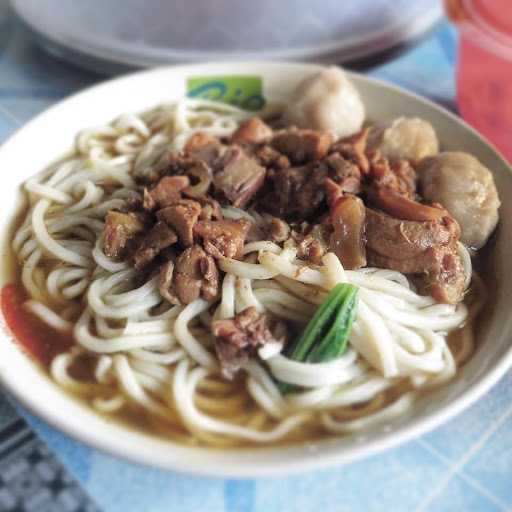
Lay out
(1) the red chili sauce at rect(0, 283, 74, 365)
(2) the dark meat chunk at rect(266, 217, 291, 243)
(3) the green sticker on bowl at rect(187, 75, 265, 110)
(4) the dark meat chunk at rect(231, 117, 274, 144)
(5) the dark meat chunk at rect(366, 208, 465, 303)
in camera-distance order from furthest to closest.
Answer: (3) the green sticker on bowl at rect(187, 75, 265, 110)
(4) the dark meat chunk at rect(231, 117, 274, 144)
(2) the dark meat chunk at rect(266, 217, 291, 243)
(5) the dark meat chunk at rect(366, 208, 465, 303)
(1) the red chili sauce at rect(0, 283, 74, 365)

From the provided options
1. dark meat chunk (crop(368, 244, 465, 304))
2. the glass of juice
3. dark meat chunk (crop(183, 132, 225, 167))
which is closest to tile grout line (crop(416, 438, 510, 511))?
dark meat chunk (crop(368, 244, 465, 304))

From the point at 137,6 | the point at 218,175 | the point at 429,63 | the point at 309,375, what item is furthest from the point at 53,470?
the point at 429,63

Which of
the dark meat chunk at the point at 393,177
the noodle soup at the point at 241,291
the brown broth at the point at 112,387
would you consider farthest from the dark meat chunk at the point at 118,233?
the dark meat chunk at the point at 393,177

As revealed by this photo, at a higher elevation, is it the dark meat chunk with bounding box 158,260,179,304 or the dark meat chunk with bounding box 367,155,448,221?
the dark meat chunk with bounding box 367,155,448,221

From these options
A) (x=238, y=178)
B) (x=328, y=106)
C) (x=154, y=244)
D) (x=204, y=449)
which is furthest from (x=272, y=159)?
(x=204, y=449)

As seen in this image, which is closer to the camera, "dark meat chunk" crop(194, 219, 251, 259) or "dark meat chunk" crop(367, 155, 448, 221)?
"dark meat chunk" crop(194, 219, 251, 259)

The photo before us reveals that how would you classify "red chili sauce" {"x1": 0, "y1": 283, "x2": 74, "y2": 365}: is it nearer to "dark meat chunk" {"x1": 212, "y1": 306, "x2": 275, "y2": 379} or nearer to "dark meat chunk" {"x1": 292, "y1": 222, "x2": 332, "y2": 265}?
"dark meat chunk" {"x1": 212, "y1": 306, "x2": 275, "y2": 379}

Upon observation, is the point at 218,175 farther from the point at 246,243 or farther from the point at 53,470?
the point at 53,470
